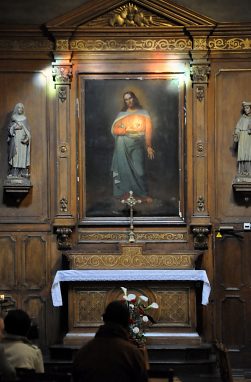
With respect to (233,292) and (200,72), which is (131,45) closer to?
(200,72)

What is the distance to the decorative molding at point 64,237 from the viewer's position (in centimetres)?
1248

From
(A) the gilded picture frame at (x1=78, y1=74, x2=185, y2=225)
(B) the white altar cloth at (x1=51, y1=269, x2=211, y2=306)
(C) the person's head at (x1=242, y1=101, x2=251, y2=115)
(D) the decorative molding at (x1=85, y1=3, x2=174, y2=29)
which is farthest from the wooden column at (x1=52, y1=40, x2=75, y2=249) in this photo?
(C) the person's head at (x1=242, y1=101, x2=251, y2=115)

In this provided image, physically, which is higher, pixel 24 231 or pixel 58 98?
pixel 58 98

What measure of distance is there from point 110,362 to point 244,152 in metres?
6.61

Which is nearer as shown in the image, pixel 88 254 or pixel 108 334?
pixel 108 334

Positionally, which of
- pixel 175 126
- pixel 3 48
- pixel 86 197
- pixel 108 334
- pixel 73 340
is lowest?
pixel 73 340

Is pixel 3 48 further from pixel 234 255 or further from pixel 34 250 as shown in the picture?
pixel 234 255

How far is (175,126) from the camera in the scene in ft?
41.4

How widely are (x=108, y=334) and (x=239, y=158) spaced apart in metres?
6.40

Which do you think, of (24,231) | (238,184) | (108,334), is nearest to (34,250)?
(24,231)

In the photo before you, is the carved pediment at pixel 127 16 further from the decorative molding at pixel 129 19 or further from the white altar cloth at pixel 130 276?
the white altar cloth at pixel 130 276

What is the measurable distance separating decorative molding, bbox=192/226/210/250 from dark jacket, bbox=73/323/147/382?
6100mm

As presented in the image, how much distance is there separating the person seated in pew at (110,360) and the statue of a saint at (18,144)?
635cm

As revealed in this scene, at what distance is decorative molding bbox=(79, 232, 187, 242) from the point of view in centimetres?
1254
